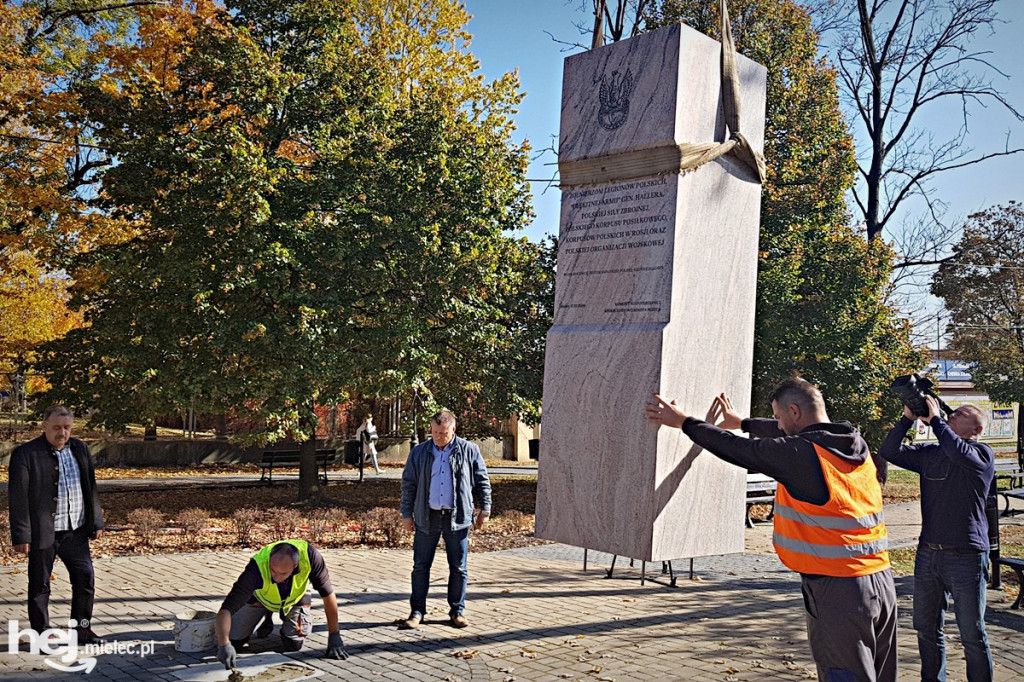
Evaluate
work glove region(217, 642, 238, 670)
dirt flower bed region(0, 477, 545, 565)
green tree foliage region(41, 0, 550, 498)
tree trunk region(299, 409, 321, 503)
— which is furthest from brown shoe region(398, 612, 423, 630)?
tree trunk region(299, 409, 321, 503)

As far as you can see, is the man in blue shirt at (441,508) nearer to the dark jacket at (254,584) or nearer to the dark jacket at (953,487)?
the dark jacket at (254,584)

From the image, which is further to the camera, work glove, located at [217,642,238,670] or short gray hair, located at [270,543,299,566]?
short gray hair, located at [270,543,299,566]

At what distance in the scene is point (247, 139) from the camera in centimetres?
1700

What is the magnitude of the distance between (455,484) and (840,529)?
4.89 metres

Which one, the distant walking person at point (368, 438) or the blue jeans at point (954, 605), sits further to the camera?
the distant walking person at point (368, 438)

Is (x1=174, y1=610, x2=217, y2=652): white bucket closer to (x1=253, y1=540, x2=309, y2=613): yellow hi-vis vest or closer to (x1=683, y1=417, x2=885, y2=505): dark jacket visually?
(x1=253, y1=540, x2=309, y2=613): yellow hi-vis vest

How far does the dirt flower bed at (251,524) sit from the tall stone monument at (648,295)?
913 cm

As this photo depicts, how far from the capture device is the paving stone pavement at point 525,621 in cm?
756

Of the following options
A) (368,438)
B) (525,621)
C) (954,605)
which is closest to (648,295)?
(954,605)

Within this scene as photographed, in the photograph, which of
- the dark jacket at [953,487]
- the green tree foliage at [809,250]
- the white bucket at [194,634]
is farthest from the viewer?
the green tree foliage at [809,250]

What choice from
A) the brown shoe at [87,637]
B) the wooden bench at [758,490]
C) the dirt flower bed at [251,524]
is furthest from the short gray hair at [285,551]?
the wooden bench at [758,490]

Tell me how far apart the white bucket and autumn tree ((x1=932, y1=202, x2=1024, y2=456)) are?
3929cm

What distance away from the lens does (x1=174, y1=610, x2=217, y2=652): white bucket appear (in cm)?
779

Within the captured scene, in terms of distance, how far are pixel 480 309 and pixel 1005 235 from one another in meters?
33.4
